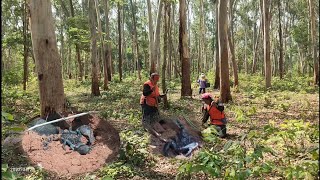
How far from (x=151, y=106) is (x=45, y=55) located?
2.55 metres

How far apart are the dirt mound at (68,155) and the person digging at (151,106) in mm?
1286

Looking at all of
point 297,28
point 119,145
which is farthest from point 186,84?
point 297,28

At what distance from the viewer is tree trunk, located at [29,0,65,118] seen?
6648 mm

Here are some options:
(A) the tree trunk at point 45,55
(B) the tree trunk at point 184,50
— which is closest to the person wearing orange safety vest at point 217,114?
(A) the tree trunk at point 45,55

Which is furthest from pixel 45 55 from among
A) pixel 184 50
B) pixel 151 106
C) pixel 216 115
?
pixel 184 50

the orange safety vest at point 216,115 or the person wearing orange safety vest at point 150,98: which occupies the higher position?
the person wearing orange safety vest at point 150,98

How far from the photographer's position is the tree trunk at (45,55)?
665 centimetres

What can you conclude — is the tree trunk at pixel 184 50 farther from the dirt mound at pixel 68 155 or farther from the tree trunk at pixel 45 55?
the dirt mound at pixel 68 155

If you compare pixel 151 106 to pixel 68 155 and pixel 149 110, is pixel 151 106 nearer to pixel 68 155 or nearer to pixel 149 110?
pixel 149 110

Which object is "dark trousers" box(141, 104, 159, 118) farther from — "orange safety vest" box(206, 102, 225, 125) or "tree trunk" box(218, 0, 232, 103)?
"tree trunk" box(218, 0, 232, 103)

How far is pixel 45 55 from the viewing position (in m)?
6.73

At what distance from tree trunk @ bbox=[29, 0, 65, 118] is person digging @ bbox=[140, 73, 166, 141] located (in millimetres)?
1848

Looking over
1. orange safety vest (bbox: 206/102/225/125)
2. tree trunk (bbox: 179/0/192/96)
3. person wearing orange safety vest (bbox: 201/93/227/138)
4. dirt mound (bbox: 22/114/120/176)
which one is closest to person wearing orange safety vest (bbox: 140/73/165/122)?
person wearing orange safety vest (bbox: 201/93/227/138)

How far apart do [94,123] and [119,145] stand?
0.75m
